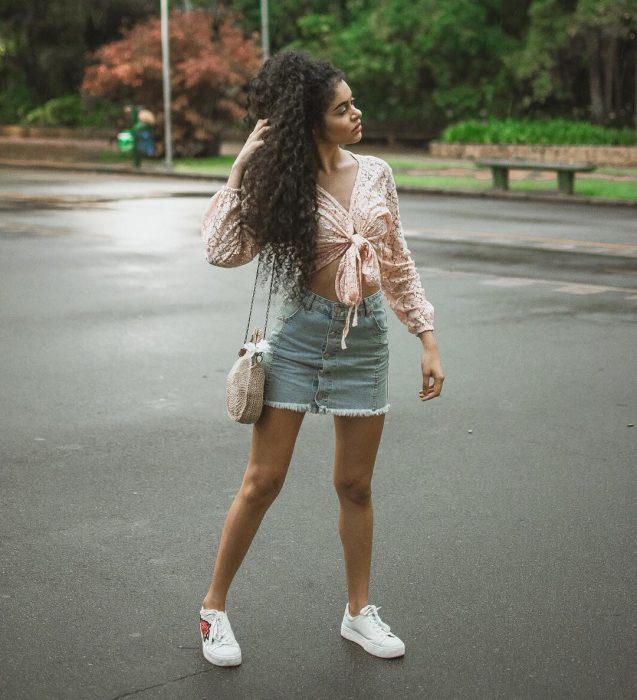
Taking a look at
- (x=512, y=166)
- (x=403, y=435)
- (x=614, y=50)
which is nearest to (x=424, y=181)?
(x=512, y=166)

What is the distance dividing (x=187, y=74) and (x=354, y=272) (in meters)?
32.8

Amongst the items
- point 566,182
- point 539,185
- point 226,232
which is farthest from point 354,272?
point 539,185

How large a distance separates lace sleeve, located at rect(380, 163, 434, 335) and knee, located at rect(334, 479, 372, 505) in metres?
0.52

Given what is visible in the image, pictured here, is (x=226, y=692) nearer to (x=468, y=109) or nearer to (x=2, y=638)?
(x=2, y=638)

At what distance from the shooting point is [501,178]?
85.3ft

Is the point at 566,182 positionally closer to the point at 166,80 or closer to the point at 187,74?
the point at 166,80

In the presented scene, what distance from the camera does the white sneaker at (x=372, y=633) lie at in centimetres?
396

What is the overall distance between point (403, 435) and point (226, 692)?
329 cm

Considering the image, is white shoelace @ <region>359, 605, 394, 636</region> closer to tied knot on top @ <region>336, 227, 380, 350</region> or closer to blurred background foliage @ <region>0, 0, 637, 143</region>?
tied knot on top @ <region>336, 227, 380, 350</region>

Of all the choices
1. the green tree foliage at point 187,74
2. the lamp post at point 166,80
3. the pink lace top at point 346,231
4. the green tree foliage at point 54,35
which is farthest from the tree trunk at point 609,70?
the pink lace top at point 346,231

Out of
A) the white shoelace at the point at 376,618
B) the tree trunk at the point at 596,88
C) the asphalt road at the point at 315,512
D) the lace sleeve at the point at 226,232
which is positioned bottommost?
the asphalt road at the point at 315,512

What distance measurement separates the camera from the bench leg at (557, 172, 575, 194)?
2458 centimetres

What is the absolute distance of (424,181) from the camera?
27.9m

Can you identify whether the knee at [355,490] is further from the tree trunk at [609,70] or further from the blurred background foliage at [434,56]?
the tree trunk at [609,70]
